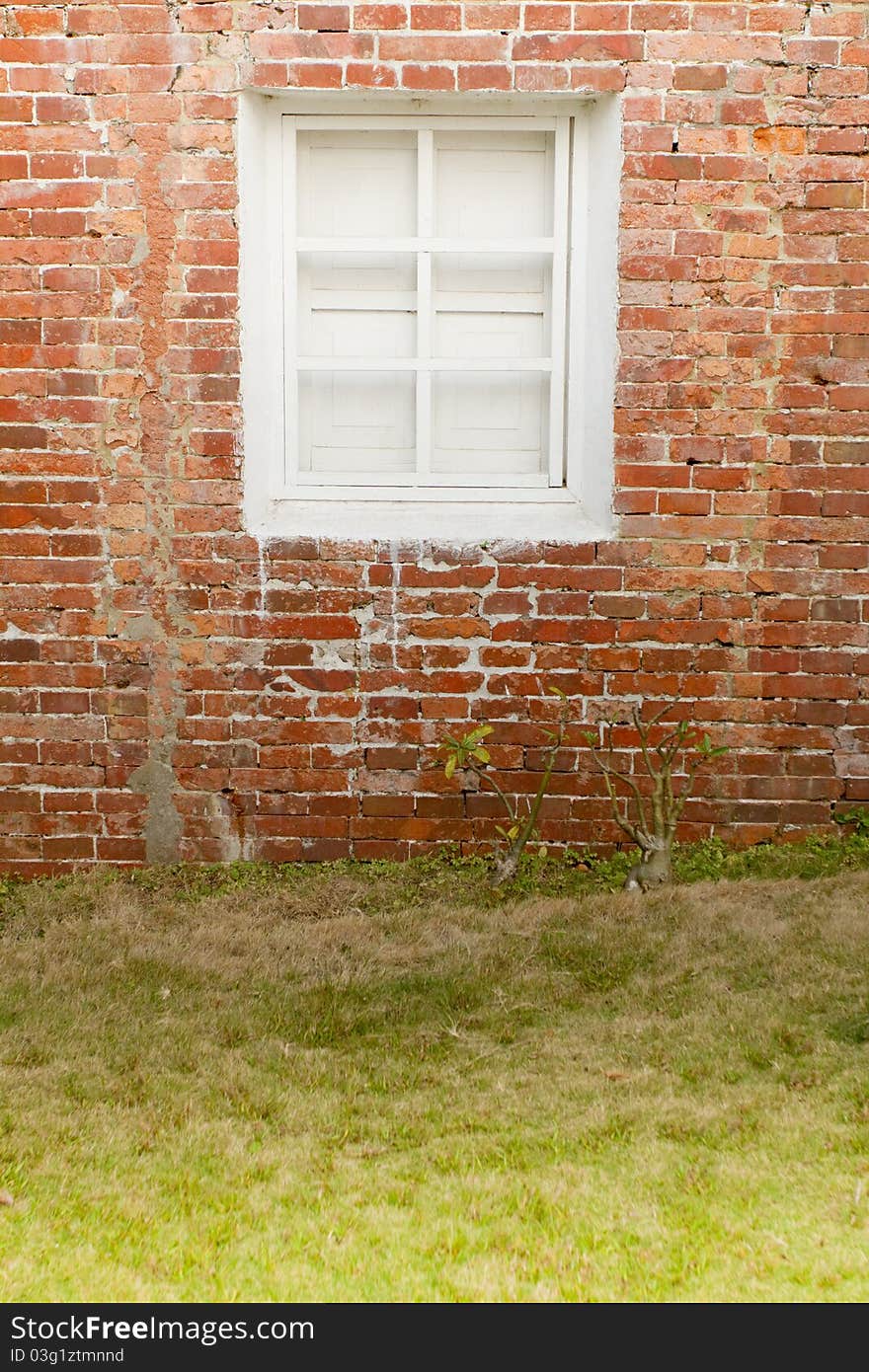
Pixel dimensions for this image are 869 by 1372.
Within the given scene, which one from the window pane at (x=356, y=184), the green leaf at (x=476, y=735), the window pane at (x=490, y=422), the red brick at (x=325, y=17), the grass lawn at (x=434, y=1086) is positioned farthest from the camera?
the window pane at (x=490, y=422)

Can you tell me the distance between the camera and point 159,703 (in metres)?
4.14

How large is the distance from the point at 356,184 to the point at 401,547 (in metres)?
1.29

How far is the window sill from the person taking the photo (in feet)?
13.4

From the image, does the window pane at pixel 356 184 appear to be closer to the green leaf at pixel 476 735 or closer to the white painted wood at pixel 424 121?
the white painted wood at pixel 424 121

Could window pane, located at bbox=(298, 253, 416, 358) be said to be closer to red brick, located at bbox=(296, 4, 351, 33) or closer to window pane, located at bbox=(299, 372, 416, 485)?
window pane, located at bbox=(299, 372, 416, 485)

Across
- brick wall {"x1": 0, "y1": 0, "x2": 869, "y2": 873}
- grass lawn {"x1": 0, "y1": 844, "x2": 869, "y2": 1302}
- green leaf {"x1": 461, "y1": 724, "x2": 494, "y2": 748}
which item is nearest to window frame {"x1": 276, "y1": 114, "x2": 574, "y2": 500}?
brick wall {"x1": 0, "y1": 0, "x2": 869, "y2": 873}

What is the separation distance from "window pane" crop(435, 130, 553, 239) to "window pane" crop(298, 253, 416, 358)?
0.24 m

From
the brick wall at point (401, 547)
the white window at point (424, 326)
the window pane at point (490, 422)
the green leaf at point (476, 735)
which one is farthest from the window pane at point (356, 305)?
the green leaf at point (476, 735)

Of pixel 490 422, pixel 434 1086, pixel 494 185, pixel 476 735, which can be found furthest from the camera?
pixel 490 422

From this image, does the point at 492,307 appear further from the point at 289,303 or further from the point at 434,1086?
the point at 434,1086

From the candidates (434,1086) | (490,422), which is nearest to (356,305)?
(490,422)

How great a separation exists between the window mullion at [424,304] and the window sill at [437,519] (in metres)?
0.16

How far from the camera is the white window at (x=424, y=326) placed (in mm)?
4043

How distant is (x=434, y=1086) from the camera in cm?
270
